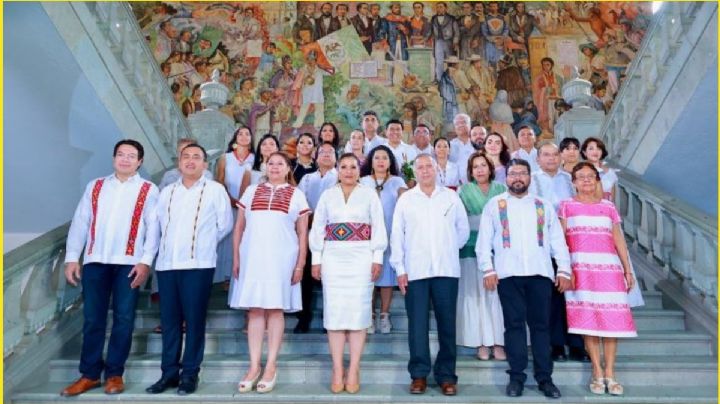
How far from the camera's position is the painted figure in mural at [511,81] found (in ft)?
42.8

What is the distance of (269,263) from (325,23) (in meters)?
11.3

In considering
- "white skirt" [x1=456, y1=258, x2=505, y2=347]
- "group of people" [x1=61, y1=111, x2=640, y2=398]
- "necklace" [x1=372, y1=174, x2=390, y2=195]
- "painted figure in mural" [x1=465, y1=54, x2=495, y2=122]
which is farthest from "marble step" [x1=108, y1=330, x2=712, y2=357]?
"painted figure in mural" [x1=465, y1=54, x2=495, y2=122]

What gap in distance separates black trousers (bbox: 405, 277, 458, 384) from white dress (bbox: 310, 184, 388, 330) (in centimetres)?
32

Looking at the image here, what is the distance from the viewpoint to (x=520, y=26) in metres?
13.6

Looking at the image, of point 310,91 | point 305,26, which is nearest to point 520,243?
point 310,91

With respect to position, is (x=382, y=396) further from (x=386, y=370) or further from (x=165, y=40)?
(x=165, y=40)

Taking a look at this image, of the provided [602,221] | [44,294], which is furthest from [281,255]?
[602,221]

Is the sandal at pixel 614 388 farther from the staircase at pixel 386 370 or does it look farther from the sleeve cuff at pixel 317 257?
the sleeve cuff at pixel 317 257

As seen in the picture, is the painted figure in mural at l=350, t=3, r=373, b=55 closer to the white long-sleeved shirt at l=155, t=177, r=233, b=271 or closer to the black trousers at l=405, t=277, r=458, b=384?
the white long-sleeved shirt at l=155, t=177, r=233, b=271

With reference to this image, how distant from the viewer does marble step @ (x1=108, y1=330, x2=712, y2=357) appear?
407cm

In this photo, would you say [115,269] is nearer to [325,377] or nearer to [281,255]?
[281,255]

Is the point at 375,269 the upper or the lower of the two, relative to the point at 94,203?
lower

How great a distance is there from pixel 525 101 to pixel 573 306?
10101mm

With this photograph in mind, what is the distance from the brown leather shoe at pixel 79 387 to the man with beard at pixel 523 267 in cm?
277
